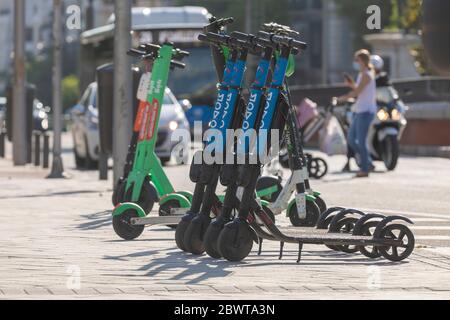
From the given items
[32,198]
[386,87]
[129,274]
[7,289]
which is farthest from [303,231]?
[386,87]

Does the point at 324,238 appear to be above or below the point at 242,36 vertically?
below

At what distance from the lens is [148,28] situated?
36.0 m

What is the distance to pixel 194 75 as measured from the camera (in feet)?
127

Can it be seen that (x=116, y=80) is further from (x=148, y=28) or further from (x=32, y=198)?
(x=148, y=28)

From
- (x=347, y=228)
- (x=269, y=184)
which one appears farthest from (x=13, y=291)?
(x=269, y=184)

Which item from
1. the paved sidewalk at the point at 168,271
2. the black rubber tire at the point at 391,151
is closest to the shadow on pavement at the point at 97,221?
the paved sidewalk at the point at 168,271

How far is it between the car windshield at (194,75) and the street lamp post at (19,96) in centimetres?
884

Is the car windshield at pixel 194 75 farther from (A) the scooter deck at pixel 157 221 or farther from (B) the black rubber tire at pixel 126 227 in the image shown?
(A) the scooter deck at pixel 157 221

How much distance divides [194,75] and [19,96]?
1055 cm

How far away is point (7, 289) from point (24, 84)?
20746 mm

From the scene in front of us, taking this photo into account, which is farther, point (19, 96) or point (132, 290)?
point (19, 96)

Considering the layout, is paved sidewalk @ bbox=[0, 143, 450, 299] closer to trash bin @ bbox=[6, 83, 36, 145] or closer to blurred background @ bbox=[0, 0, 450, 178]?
blurred background @ bbox=[0, 0, 450, 178]

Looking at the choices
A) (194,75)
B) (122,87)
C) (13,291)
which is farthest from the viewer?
(194,75)

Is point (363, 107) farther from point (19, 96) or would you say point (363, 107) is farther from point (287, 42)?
point (287, 42)
